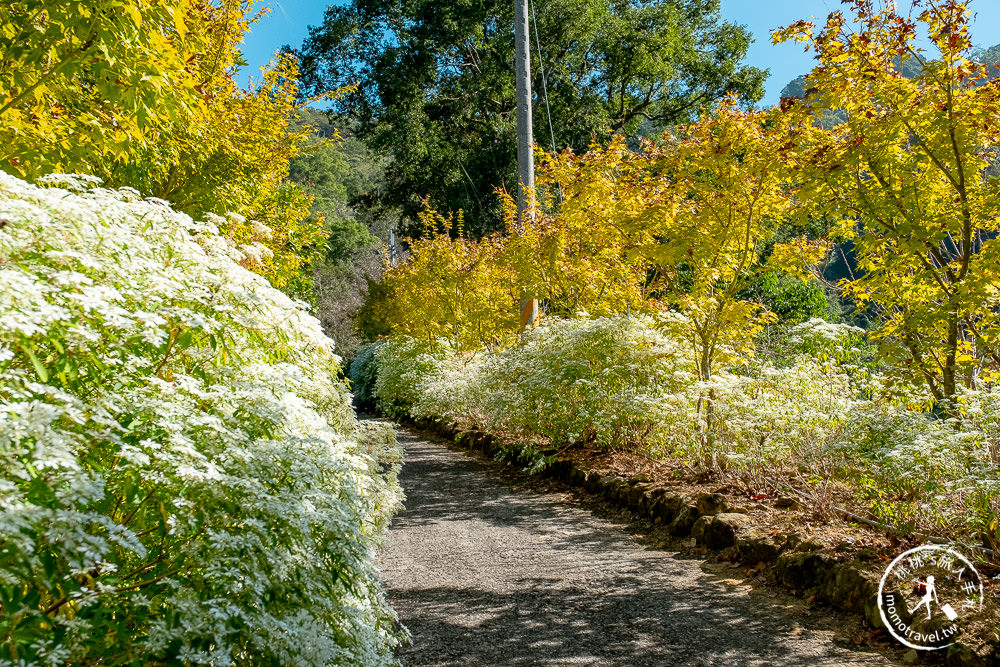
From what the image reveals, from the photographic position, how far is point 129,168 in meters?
4.95

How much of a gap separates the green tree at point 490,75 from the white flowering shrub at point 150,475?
56.6 feet

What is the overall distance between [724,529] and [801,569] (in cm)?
76

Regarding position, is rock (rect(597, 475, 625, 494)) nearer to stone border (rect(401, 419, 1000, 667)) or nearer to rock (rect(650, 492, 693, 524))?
stone border (rect(401, 419, 1000, 667))

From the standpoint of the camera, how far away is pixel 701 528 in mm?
4703

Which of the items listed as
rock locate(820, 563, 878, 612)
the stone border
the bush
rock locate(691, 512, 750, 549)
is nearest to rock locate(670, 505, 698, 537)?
the stone border

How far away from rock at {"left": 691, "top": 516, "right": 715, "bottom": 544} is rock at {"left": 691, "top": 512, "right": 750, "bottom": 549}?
0.05ft

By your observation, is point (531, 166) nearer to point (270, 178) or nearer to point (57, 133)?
point (270, 178)

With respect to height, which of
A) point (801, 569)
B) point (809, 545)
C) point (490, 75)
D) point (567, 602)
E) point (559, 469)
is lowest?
point (567, 602)

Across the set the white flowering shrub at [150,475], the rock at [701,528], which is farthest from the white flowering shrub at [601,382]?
the white flowering shrub at [150,475]

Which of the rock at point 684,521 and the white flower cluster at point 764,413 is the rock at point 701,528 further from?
the white flower cluster at point 764,413

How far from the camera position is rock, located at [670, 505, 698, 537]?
4.94 metres

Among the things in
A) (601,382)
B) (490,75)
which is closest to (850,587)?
(601,382)

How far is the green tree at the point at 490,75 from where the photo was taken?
61.5 ft

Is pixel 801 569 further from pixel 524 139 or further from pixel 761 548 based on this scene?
pixel 524 139
